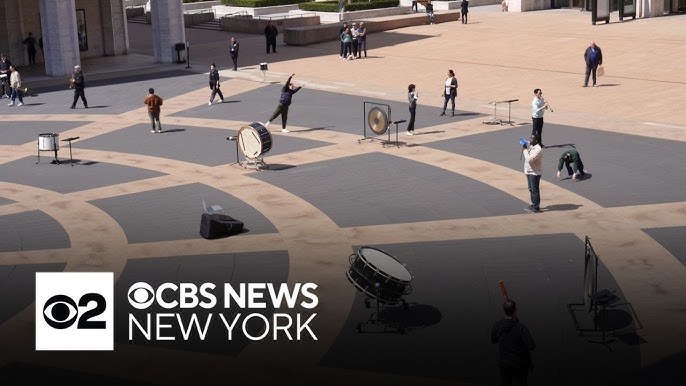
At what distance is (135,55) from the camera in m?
52.4

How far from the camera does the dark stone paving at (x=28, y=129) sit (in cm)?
3344

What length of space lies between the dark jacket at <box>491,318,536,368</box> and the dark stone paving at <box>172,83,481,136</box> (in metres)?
18.7

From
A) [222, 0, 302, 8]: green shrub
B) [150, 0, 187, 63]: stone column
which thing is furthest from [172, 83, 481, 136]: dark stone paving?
[222, 0, 302, 8]: green shrub

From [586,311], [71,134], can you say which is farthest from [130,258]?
[71,134]

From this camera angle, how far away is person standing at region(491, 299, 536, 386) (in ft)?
46.5

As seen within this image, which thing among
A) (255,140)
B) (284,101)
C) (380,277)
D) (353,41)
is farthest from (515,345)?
(353,41)

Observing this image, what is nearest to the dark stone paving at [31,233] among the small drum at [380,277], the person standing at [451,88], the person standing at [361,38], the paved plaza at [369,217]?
the paved plaza at [369,217]

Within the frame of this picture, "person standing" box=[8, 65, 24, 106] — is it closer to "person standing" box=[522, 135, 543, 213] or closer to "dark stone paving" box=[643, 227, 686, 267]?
"person standing" box=[522, 135, 543, 213]

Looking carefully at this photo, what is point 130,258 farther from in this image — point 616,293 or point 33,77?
point 33,77

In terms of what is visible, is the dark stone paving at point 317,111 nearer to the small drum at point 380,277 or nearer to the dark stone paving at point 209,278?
the dark stone paving at point 209,278

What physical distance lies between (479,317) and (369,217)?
245 inches

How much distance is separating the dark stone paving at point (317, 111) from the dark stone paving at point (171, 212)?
26.0ft

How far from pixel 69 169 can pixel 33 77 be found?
17.8 m

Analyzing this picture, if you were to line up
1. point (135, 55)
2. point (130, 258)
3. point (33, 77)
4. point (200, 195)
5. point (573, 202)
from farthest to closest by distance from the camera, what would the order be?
point (135, 55) → point (33, 77) → point (200, 195) → point (573, 202) → point (130, 258)
